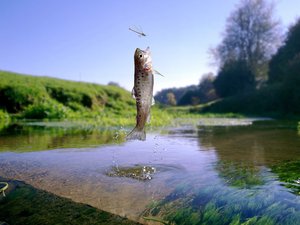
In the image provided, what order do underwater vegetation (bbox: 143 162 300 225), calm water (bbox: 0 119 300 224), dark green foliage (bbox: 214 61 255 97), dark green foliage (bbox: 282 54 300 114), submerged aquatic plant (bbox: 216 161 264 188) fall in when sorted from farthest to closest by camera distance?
dark green foliage (bbox: 214 61 255 97), dark green foliage (bbox: 282 54 300 114), submerged aquatic plant (bbox: 216 161 264 188), calm water (bbox: 0 119 300 224), underwater vegetation (bbox: 143 162 300 225)

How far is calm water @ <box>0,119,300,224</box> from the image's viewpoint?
11.7ft

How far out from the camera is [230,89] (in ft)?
155

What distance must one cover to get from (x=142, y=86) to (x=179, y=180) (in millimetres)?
1408

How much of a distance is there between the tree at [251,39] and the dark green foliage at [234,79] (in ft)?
3.07

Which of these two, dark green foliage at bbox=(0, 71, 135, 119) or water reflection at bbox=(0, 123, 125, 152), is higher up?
dark green foliage at bbox=(0, 71, 135, 119)

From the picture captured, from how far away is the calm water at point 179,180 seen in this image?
11.7 ft

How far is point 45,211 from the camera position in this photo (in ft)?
13.0

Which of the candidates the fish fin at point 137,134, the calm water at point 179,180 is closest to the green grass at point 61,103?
→ the calm water at point 179,180

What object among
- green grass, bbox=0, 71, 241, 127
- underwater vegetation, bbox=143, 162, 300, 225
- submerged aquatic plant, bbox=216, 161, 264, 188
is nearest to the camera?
underwater vegetation, bbox=143, 162, 300, 225

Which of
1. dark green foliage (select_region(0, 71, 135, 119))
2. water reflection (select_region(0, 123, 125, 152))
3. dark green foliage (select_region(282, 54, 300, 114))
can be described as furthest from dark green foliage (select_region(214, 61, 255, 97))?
water reflection (select_region(0, 123, 125, 152))

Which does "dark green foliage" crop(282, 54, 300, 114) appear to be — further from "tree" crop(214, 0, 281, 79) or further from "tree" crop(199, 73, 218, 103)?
"tree" crop(199, 73, 218, 103)

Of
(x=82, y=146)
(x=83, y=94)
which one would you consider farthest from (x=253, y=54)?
(x=82, y=146)

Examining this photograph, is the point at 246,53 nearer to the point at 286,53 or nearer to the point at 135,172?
the point at 286,53

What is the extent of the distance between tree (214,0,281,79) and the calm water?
41.1 m
